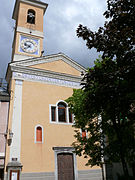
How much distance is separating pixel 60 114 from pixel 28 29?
9446mm

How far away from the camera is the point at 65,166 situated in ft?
50.0

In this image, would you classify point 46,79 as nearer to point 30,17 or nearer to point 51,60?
point 51,60

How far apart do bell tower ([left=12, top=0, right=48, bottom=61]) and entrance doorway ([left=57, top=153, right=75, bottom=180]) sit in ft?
31.2

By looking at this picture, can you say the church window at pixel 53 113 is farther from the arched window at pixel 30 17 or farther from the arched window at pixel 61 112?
the arched window at pixel 30 17

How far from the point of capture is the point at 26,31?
20.0 metres

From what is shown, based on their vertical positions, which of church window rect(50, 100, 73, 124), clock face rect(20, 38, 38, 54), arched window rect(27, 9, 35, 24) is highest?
arched window rect(27, 9, 35, 24)

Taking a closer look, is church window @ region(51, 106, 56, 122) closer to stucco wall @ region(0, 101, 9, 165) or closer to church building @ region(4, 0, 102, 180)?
church building @ region(4, 0, 102, 180)

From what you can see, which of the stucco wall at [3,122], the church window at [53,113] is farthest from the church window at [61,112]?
the stucco wall at [3,122]

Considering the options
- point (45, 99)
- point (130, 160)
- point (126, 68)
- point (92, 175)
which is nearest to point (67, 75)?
point (45, 99)

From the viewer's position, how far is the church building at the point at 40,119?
14.1 metres

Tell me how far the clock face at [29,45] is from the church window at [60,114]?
6087 millimetres

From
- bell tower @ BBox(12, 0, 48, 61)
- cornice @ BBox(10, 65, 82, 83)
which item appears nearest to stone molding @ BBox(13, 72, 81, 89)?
cornice @ BBox(10, 65, 82, 83)

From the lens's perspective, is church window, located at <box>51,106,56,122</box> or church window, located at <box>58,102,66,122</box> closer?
church window, located at <box>51,106,56,122</box>

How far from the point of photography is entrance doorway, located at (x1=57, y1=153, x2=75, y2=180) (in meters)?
14.9
